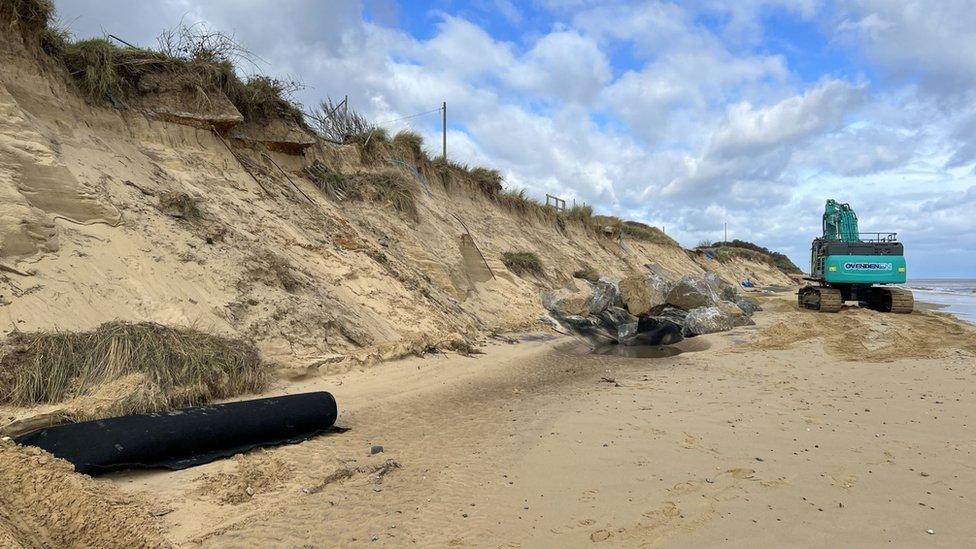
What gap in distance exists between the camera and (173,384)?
513 cm

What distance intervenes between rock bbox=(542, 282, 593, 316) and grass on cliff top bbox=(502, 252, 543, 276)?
1666 mm

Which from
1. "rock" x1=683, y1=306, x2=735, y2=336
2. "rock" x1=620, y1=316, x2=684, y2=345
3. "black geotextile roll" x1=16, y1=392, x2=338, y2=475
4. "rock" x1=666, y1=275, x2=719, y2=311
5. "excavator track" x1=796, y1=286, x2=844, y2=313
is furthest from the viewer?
"excavator track" x1=796, y1=286, x2=844, y2=313

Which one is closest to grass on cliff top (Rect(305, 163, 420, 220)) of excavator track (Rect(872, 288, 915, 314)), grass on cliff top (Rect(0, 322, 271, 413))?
grass on cliff top (Rect(0, 322, 271, 413))

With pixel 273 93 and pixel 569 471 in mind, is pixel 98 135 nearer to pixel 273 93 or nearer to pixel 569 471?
pixel 273 93

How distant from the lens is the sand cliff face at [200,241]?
624 cm

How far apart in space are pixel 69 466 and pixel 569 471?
3.25 metres

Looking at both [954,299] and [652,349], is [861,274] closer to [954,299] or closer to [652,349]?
[652,349]

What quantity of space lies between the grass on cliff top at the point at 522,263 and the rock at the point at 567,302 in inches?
65.6

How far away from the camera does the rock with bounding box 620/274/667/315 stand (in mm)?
15258

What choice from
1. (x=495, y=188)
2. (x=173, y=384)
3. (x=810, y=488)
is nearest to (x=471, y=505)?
(x=810, y=488)

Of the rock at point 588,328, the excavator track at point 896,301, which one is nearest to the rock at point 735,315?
the rock at point 588,328

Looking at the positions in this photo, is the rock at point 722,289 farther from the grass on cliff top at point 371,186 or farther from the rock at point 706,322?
the grass on cliff top at point 371,186

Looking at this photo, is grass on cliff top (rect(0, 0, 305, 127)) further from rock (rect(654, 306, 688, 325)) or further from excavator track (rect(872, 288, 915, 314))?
excavator track (rect(872, 288, 915, 314))

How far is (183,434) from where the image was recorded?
396 centimetres
